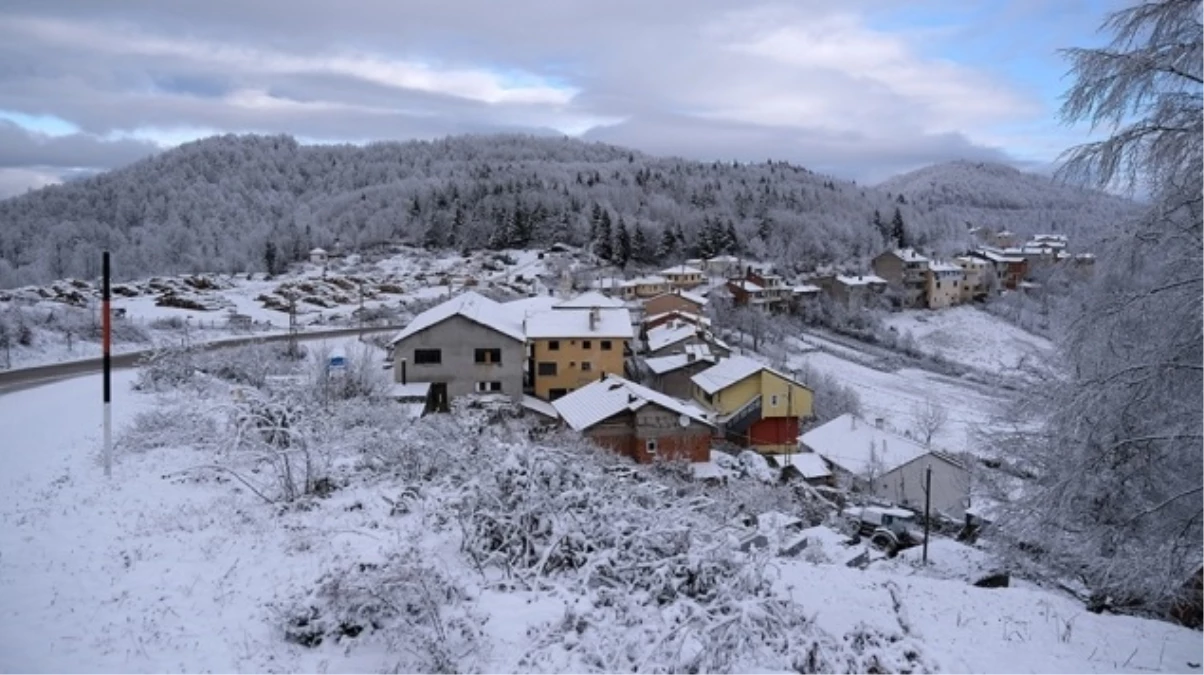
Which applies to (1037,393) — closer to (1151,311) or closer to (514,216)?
(1151,311)

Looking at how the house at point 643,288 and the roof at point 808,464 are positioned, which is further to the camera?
the house at point 643,288

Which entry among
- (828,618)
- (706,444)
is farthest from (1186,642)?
(706,444)

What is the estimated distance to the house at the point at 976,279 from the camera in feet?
242

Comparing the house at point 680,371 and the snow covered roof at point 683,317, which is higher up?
the snow covered roof at point 683,317

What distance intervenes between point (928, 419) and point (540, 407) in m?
17.0

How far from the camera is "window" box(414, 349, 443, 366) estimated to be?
91.7ft

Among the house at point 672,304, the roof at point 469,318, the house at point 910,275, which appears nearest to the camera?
the roof at point 469,318

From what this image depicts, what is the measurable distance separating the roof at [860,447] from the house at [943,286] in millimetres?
49066

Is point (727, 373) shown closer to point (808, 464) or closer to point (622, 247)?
point (808, 464)

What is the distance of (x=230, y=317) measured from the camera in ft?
134

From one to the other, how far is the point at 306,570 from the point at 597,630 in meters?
2.78

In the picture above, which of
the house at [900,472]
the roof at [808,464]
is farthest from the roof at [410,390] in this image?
the house at [900,472]

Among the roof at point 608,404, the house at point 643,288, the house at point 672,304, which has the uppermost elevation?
the house at point 643,288

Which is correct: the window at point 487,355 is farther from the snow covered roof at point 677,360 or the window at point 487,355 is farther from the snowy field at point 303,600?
the snowy field at point 303,600
